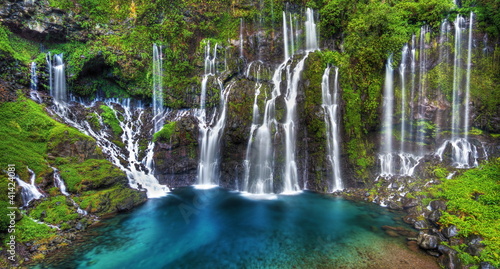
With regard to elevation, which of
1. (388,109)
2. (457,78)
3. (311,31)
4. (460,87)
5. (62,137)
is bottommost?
(62,137)

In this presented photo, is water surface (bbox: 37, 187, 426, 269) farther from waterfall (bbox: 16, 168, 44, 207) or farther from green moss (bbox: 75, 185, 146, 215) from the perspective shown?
waterfall (bbox: 16, 168, 44, 207)

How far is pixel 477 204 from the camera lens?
29.3 feet

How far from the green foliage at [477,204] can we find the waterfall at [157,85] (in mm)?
17865

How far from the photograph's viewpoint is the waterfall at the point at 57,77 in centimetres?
1697

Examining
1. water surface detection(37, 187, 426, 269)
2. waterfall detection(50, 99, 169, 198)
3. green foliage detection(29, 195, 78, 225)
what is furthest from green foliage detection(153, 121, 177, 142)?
green foliage detection(29, 195, 78, 225)

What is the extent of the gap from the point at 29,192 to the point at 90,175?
7.93 feet

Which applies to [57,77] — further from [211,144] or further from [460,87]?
[460,87]

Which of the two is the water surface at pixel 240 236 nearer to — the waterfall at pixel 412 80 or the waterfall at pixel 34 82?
the waterfall at pixel 412 80

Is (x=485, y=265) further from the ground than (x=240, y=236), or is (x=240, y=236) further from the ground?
(x=485, y=265)

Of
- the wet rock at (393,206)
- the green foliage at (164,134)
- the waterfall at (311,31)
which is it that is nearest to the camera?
the wet rock at (393,206)

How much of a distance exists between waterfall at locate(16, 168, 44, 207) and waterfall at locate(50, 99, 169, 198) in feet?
14.3

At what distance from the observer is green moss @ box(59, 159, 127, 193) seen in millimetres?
11242

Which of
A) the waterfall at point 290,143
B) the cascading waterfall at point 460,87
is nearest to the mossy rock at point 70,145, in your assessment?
the waterfall at point 290,143

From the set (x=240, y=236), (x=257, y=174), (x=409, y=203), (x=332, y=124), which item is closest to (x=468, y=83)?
(x=332, y=124)
